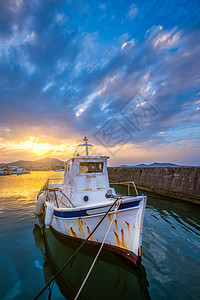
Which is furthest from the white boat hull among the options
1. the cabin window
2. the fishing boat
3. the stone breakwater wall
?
the stone breakwater wall

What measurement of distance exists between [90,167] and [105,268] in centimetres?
430

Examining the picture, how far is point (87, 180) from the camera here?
282 inches

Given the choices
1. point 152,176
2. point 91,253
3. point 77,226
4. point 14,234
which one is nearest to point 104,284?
point 91,253

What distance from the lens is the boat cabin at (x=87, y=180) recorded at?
6.63 metres

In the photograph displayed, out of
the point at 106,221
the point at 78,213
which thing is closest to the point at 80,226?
the point at 78,213

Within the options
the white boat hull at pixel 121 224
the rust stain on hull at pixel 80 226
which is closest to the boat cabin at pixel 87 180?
the rust stain on hull at pixel 80 226

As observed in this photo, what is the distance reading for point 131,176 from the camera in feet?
81.1

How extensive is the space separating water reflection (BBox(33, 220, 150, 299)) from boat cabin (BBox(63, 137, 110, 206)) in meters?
1.93

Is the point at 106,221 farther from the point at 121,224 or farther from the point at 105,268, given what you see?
the point at 105,268

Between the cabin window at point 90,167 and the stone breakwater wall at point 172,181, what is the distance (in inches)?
403

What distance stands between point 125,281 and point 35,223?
7310 millimetres

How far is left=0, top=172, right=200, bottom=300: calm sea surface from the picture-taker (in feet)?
12.9

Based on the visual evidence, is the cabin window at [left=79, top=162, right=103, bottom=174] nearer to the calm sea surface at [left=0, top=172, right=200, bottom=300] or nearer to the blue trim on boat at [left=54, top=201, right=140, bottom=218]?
the blue trim on boat at [left=54, top=201, right=140, bottom=218]

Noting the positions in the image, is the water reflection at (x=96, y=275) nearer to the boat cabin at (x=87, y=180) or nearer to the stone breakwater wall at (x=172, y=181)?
the boat cabin at (x=87, y=180)
